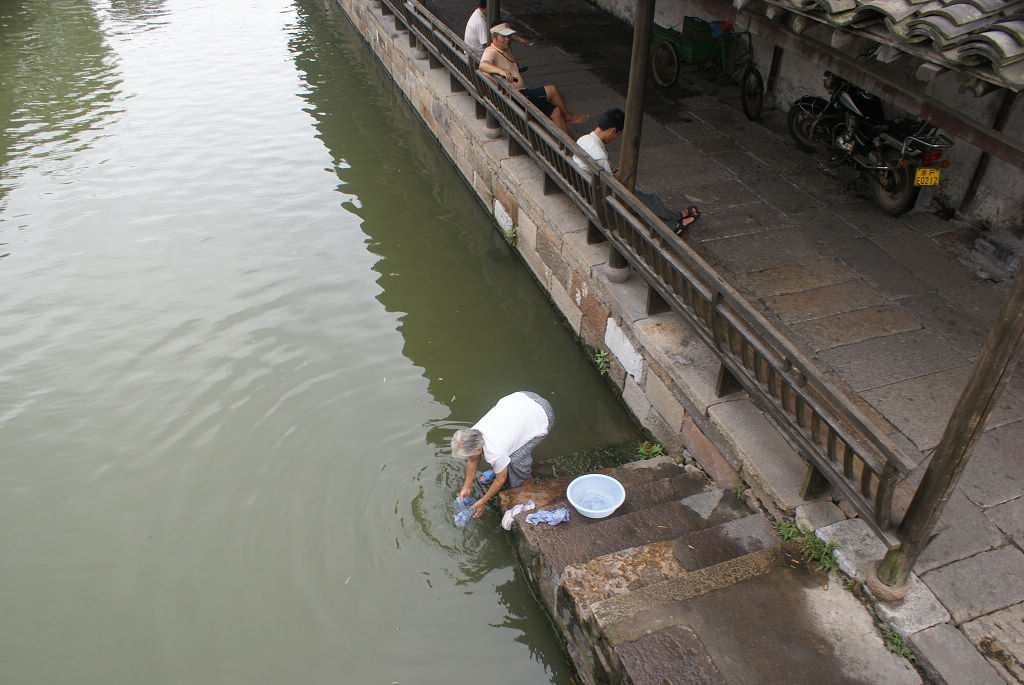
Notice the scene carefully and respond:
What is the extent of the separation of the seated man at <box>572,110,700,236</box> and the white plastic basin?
266 centimetres

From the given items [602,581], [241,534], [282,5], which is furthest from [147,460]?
[282,5]

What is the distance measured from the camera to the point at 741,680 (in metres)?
3.54

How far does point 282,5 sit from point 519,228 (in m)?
14.3

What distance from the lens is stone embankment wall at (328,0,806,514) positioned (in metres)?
4.77

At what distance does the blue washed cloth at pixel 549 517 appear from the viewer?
15.3 ft

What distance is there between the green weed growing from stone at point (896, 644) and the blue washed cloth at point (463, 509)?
2.74 metres

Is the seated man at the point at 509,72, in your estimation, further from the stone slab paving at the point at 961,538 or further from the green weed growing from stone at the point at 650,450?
the stone slab paving at the point at 961,538

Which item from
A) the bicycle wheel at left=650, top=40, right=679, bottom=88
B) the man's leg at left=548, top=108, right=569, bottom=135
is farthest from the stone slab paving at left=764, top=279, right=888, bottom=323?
the bicycle wheel at left=650, top=40, right=679, bottom=88

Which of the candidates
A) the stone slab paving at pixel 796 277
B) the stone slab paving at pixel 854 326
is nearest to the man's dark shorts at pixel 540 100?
the stone slab paving at pixel 796 277

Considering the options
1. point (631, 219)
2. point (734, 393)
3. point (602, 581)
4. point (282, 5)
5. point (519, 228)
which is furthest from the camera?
point (282, 5)

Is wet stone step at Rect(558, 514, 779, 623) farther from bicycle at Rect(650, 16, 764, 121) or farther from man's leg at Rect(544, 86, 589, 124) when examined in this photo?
bicycle at Rect(650, 16, 764, 121)

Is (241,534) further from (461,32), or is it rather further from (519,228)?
(461,32)

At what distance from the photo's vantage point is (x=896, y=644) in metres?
3.70

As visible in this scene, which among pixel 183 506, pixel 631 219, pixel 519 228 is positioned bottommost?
pixel 183 506
